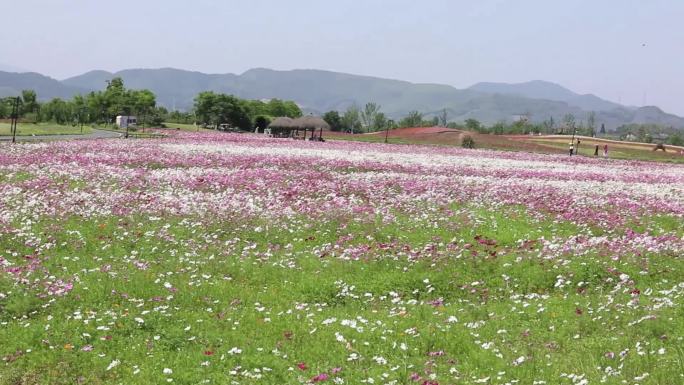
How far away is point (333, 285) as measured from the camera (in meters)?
13.5

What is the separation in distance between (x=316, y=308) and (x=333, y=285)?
4.47 feet

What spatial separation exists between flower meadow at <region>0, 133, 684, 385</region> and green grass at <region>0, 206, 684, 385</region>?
0.04m

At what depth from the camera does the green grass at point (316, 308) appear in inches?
360

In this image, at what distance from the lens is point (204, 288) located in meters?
12.9

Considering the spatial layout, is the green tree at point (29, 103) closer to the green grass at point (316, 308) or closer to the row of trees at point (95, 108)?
the row of trees at point (95, 108)

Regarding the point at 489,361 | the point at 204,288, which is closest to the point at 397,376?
the point at 489,361

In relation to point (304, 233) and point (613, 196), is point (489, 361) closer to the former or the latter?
point (304, 233)

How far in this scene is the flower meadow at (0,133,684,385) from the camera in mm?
9242

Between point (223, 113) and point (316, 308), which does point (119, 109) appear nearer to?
point (223, 113)

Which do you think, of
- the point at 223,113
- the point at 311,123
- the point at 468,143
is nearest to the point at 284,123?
the point at 311,123

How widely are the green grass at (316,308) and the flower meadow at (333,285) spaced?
0.14 ft

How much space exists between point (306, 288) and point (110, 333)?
4508 millimetres

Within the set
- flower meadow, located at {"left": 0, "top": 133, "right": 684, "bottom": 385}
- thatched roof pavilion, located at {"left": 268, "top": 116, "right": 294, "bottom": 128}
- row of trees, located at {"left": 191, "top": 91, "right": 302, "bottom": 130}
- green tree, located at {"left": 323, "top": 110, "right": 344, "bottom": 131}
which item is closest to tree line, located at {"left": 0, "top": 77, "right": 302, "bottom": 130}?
row of trees, located at {"left": 191, "top": 91, "right": 302, "bottom": 130}

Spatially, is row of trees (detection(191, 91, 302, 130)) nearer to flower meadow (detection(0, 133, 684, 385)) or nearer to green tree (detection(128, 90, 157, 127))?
green tree (detection(128, 90, 157, 127))
